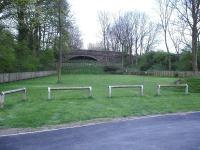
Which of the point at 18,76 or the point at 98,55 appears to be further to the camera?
the point at 98,55

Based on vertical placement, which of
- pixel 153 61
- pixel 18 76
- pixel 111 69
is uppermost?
pixel 153 61

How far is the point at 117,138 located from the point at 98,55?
102 m

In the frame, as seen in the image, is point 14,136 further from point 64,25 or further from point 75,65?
point 75,65

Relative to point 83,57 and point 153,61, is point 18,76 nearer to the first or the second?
point 153,61

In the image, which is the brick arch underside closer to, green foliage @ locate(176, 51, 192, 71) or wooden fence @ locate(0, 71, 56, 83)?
wooden fence @ locate(0, 71, 56, 83)

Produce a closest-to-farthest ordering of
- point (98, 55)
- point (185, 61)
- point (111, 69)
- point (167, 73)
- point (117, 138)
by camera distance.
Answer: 1. point (117, 138)
2. point (185, 61)
3. point (167, 73)
4. point (111, 69)
5. point (98, 55)

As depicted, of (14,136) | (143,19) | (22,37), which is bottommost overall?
(14,136)

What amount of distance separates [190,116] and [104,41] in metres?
92.7

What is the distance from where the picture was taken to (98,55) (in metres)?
112

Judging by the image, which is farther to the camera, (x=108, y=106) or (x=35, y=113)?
(x=108, y=106)

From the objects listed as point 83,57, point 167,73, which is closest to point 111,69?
point 83,57

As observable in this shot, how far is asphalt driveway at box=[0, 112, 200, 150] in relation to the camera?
380 inches

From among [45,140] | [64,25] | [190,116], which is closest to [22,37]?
[64,25]

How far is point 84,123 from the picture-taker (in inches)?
547
